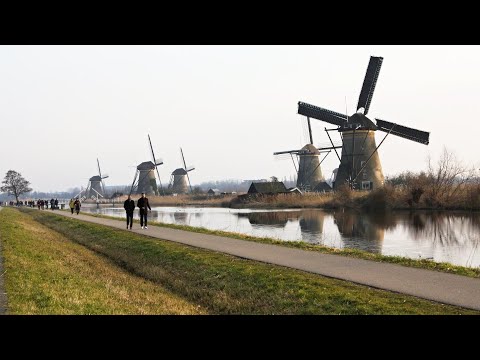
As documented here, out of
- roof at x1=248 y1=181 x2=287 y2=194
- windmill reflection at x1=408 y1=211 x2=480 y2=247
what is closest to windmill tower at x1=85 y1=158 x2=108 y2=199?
roof at x1=248 y1=181 x2=287 y2=194

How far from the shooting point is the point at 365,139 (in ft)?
164

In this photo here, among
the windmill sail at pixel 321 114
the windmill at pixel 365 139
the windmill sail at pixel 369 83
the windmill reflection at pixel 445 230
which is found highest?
the windmill sail at pixel 369 83

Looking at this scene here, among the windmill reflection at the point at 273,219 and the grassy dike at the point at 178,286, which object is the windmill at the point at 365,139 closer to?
the windmill reflection at the point at 273,219

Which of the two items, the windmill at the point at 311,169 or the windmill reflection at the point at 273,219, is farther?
the windmill at the point at 311,169

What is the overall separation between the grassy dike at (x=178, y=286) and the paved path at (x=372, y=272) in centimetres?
41

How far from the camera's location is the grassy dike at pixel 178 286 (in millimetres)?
7562

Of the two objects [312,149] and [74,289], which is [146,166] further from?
[74,289]

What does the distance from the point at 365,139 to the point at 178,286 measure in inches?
1627

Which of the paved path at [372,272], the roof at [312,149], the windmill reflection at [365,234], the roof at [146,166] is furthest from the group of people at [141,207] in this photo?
the roof at [146,166]

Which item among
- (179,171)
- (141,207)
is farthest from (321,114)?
(179,171)

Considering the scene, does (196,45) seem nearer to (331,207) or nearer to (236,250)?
(236,250)

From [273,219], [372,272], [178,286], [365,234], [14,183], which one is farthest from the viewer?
[14,183]

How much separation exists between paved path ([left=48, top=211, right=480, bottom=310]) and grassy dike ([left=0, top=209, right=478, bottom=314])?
0.41m
